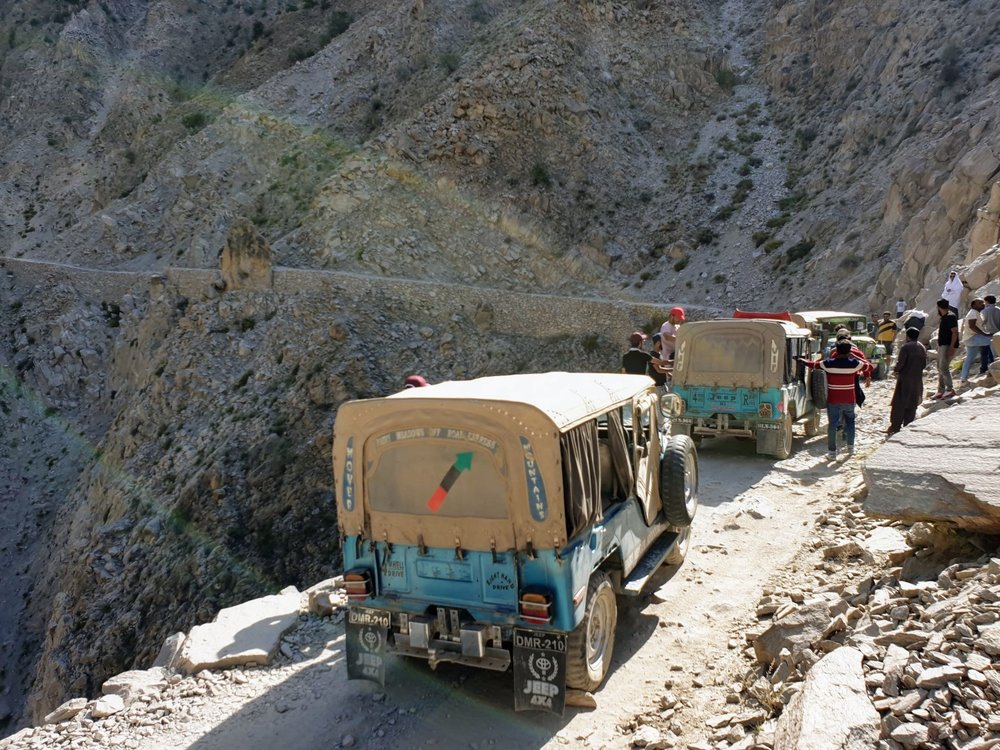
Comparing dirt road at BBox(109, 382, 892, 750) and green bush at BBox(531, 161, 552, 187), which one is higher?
green bush at BBox(531, 161, 552, 187)

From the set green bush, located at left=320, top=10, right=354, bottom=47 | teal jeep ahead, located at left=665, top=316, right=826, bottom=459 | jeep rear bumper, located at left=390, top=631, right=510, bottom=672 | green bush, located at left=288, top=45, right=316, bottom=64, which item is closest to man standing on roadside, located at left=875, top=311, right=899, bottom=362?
teal jeep ahead, located at left=665, top=316, right=826, bottom=459

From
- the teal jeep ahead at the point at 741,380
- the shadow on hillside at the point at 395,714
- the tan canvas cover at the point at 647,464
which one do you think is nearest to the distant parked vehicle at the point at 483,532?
the shadow on hillside at the point at 395,714

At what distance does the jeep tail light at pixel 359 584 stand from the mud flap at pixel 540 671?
119 cm

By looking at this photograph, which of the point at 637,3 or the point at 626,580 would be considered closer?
the point at 626,580

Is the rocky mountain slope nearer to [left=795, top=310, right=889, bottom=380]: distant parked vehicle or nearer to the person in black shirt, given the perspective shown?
[left=795, top=310, right=889, bottom=380]: distant parked vehicle

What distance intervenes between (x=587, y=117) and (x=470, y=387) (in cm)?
3425

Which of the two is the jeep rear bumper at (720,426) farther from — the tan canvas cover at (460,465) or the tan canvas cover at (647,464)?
the tan canvas cover at (460,465)

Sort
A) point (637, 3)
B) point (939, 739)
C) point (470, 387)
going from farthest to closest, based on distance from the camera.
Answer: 1. point (637, 3)
2. point (470, 387)
3. point (939, 739)

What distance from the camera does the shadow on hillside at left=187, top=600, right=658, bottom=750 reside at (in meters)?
4.79

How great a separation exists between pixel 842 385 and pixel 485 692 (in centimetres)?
782

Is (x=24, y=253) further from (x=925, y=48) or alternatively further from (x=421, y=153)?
(x=925, y=48)

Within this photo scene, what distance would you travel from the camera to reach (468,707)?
5.07 meters

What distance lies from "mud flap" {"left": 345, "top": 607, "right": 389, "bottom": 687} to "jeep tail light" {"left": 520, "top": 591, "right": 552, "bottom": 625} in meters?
1.14

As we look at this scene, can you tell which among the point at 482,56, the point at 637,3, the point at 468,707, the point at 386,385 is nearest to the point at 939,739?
the point at 468,707
